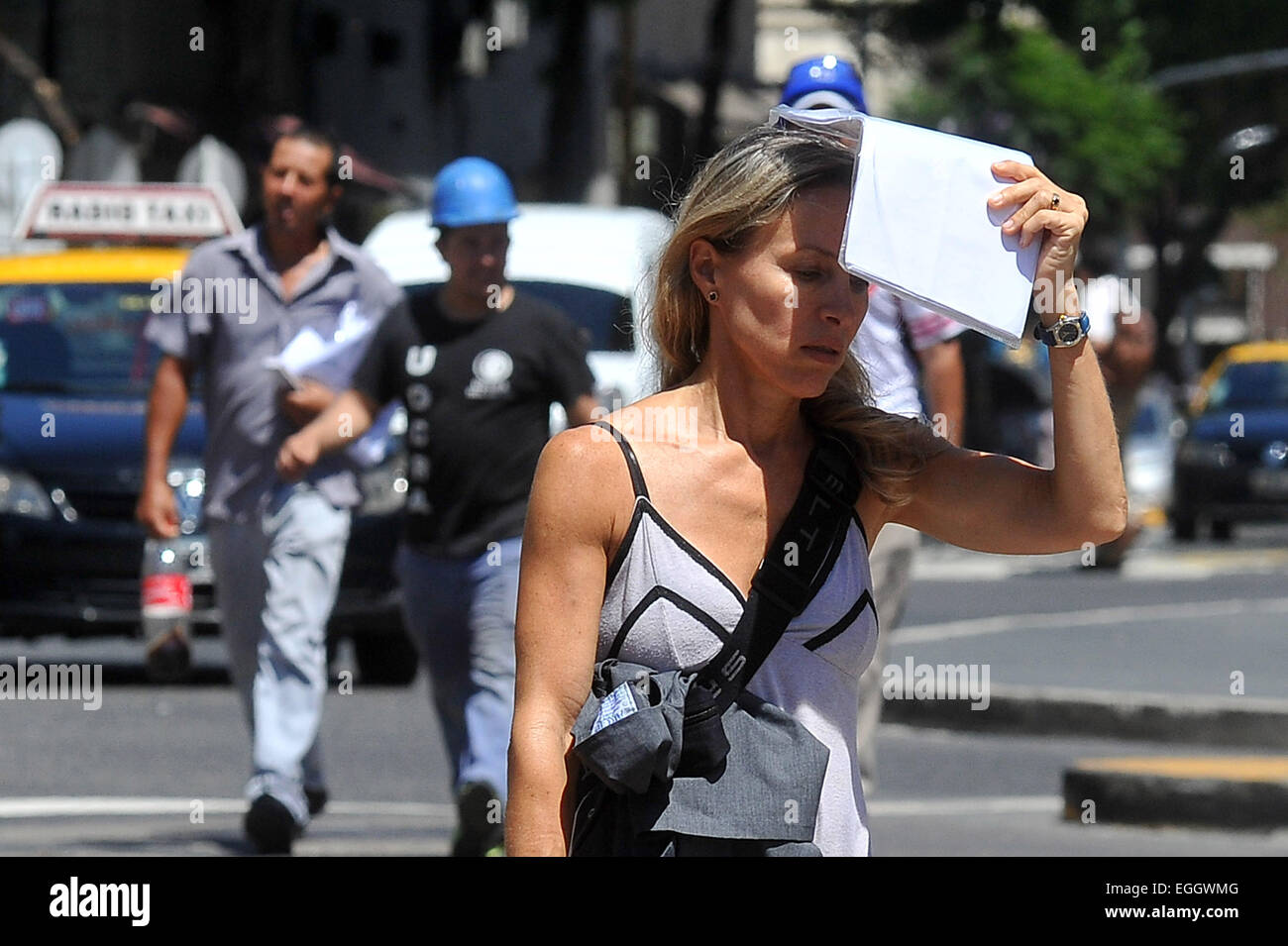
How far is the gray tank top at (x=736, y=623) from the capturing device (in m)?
3.10

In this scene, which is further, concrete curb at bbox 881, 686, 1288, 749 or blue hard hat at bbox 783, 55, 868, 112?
concrete curb at bbox 881, 686, 1288, 749

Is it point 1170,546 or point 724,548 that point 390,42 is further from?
point 724,548

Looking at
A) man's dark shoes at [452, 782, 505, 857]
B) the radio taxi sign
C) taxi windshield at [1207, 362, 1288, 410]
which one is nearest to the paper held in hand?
man's dark shoes at [452, 782, 505, 857]

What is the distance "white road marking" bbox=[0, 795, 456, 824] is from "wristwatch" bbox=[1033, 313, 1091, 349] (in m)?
5.30

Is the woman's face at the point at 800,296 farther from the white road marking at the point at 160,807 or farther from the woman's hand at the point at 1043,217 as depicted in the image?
the white road marking at the point at 160,807

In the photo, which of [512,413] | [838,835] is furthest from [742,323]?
[512,413]

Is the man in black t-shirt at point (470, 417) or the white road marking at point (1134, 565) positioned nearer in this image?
the man in black t-shirt at point (470, 417)

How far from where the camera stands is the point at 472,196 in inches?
275

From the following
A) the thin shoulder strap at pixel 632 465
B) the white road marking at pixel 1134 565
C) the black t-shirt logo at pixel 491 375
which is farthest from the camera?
the white road marking at pixel 1134 565

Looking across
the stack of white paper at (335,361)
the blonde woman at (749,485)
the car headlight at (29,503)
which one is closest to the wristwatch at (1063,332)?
the blonde woman at (749,485)

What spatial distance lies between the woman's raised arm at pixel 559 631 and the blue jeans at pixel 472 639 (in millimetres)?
3637

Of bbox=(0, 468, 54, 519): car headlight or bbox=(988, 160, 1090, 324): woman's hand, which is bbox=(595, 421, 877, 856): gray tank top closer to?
bbox=(988, 160, 1090, 324): woman's hand

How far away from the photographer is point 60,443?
39.4 feet

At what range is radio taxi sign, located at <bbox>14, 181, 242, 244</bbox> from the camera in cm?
1650
